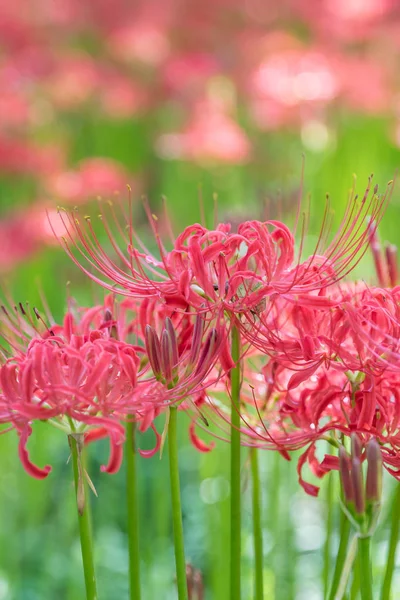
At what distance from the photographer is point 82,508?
800mm

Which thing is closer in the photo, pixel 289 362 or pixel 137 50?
pixel 289 362

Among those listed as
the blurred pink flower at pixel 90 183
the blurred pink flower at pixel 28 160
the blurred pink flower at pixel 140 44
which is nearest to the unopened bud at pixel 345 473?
the blurred pink flower at pixel 90 183

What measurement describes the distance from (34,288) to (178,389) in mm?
1844

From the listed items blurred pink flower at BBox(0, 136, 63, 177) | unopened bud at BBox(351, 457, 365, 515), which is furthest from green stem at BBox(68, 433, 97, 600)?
blurred pink flower at BBox(0, 136, 63, 177)

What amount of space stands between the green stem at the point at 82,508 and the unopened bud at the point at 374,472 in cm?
24

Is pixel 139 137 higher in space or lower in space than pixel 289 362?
higher

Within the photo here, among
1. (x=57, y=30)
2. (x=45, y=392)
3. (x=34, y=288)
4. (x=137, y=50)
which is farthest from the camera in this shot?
(x=57, y=30)

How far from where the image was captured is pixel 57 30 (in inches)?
191

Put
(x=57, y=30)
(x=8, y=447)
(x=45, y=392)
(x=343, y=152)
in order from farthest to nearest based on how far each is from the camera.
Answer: (x=57, y=30)
(x=343, y=152)
(x=8, y=447)
(x=45, y=392)

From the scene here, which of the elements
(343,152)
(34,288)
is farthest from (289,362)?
(343,152)


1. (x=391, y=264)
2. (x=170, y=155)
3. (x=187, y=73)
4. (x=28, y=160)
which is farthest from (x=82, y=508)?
(x=187, y=73)

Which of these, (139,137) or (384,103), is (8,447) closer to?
(384,103)

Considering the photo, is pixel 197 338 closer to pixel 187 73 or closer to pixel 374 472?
pixel 374 472

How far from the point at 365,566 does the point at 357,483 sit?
79 mm
